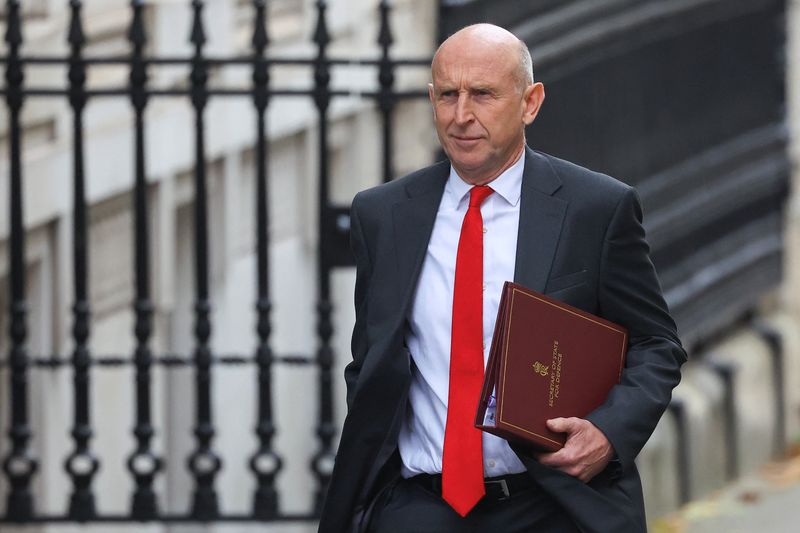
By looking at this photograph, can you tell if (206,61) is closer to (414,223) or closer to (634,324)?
(414,223)

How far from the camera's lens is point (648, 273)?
3863mm

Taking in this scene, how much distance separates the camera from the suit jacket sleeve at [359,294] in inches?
157

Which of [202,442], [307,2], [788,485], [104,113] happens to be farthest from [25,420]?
[788,485]

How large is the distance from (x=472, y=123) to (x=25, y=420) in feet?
10.6

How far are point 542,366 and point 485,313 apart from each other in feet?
0.47

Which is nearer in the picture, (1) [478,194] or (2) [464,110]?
(2) [464,110]

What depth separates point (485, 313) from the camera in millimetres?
3809

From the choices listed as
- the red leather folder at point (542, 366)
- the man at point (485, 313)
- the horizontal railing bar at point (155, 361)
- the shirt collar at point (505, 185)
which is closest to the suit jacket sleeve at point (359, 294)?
the man at point (485, 313)

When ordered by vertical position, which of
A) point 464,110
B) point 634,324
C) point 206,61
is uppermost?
point 206,61

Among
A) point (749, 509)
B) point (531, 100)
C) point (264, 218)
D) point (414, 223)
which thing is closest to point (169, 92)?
point (264, 218)

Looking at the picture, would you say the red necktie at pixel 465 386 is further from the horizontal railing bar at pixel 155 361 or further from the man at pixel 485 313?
the horizontal railing bar at pixel 155 361

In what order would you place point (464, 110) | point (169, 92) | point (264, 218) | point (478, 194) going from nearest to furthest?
point (464, 110) → point (478, 194) → point (169, 92) → point (264, 218)

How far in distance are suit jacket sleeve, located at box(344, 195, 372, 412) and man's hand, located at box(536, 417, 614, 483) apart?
17.0 inches

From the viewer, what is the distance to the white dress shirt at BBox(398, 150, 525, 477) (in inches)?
151
